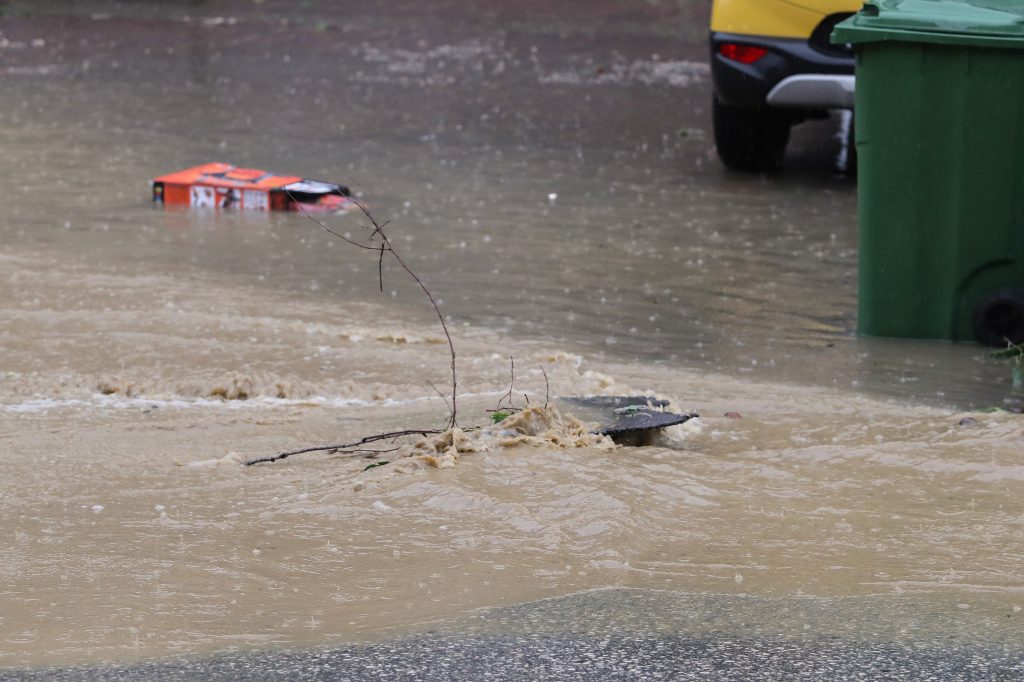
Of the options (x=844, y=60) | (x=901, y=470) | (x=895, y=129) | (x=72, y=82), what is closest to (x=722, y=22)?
(x=844, y=60)

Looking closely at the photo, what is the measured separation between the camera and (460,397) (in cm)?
516

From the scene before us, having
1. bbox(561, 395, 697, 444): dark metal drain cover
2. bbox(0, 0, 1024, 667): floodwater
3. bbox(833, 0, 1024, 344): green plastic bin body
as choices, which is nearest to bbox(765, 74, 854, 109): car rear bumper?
bbox(0, 0, 1024, 667): floodwater

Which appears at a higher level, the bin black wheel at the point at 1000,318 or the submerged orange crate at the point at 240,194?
the submerged orange crate at the point at 240,194

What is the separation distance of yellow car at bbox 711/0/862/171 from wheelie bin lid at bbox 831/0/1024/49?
7.06 ft

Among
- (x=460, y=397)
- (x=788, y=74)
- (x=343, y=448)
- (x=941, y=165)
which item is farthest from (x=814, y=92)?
(x=343, y=448)

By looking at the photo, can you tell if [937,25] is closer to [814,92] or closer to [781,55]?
[814,92]

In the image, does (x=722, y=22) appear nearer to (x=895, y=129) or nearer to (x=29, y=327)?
(x=895, y=129)

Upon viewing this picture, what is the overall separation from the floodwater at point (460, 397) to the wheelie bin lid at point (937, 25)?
1201 mm

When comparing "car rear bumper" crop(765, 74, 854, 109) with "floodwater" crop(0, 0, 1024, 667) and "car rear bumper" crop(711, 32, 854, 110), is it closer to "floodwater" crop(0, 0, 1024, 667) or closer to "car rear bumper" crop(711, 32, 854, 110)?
"car rear bumper" crop(711, 32, 854, 110)

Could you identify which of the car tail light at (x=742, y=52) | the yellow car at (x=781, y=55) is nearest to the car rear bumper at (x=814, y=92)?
the yellow car at (x=781, y=55)

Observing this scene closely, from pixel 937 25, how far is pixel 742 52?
9.40 ft

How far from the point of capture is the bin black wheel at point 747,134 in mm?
9477

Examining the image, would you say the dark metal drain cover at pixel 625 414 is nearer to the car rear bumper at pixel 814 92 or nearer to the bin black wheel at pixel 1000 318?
the bin black wheel at pixel 1000 318

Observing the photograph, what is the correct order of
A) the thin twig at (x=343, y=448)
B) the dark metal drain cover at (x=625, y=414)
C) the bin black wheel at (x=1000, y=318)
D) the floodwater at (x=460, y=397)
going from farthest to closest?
1. the bin black wheel at (x=1000, y=318)
2. the dark metal drain cover at (x=625, y=414)
3. the thin twig at (x=343, y=448)
4. the floodwater at (x=460, y=397)
